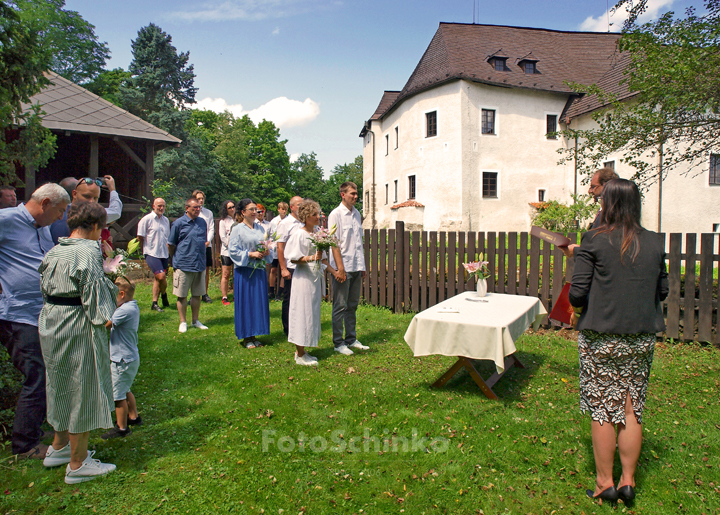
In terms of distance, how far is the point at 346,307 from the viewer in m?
6.27

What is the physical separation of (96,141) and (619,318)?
48.1ft

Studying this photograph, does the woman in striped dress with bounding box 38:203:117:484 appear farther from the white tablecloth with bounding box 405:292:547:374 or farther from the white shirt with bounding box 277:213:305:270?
the white shirt with bounding box 277:213:305:270

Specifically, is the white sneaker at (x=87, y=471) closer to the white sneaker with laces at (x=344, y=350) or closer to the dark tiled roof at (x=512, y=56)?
the white sneaker with laces at (x=344, y=350)

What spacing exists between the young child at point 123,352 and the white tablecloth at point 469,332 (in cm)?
250

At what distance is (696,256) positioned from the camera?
618 centimetres

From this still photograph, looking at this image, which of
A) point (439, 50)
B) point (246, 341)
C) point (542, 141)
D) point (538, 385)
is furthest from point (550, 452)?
point (439, 50)

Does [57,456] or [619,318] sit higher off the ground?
[619,318]

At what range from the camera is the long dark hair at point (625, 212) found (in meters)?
2.82

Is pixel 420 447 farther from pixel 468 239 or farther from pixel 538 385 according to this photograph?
pixel 468 239

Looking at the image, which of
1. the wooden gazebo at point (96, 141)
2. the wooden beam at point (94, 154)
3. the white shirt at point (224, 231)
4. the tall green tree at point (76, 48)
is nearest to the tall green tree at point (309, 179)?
the tall green tree at point (76, 48)

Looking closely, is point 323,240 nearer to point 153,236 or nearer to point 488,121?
point 153,236

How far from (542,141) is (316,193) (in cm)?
4953

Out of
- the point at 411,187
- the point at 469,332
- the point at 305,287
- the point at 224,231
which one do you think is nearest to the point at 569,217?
the point at 411,187

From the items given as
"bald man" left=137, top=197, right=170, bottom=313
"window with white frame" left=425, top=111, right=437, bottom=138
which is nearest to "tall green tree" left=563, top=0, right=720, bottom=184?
"bald man" left=137, top=197, right=170, bottom=313
